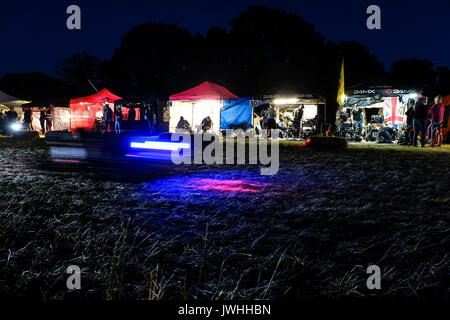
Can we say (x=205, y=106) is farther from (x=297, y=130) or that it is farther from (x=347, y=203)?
(x=347, y=203)

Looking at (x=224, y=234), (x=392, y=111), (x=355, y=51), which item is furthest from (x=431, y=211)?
(x=355, y=51)

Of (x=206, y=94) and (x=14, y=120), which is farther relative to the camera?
(x=14, y=120)

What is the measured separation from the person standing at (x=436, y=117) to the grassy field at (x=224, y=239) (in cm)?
866

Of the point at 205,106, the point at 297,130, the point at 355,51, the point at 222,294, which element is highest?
the point at 355,51

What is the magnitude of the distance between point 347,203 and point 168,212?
7.17 ft

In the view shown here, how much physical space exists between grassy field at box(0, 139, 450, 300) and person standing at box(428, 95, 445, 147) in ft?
28.4

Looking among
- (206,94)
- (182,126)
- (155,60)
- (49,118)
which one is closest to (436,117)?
(206,94)

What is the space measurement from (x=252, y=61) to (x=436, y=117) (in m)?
25.1

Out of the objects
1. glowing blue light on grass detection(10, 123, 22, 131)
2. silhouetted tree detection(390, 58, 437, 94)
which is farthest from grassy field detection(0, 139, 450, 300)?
silhouetted tree detection(390, 58, 437, 94)

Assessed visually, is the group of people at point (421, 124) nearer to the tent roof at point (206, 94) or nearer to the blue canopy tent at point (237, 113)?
the blue canopy tent at point (237, 113)

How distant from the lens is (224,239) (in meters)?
2.65

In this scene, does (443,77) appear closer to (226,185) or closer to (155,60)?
(155,60)

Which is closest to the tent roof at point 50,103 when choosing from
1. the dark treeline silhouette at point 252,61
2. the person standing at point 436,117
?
the dark treeline silhouette at point 252,61

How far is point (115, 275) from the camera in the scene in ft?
6.61
